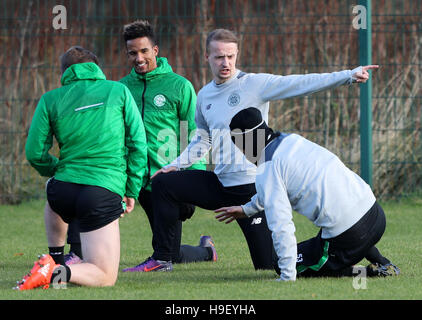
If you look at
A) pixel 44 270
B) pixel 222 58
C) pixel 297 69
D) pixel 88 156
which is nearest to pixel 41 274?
pixel 44 270

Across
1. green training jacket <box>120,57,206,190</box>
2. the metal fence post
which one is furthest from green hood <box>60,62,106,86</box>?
the metal fence post

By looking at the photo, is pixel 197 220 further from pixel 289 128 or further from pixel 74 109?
pixel 74 109

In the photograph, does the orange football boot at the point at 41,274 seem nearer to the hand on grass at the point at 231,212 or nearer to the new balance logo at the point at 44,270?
the new balance logo at the point at 44,270

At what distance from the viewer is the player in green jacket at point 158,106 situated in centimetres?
689

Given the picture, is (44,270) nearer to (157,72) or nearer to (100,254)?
(100,254)

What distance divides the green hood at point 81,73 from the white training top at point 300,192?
1287mm

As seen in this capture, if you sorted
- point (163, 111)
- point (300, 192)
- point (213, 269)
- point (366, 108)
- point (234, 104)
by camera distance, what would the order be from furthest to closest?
point (366, 108), point (163, 111), point (213, 269), point (234, 104), point (300, 192)

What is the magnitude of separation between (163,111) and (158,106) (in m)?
0.06

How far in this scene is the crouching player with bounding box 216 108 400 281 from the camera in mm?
5258

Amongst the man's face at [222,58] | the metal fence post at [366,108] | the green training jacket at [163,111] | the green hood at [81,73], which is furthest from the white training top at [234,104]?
the metal fence post at [366,108]

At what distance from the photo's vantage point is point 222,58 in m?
6.30

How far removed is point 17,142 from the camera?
11.0m

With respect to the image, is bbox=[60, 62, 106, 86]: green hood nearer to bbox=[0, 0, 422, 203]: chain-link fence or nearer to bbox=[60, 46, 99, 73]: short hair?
bbox=[60, 46, 99, 73]: short hair

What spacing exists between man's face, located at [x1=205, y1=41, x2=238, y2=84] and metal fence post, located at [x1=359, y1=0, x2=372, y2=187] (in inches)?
158
